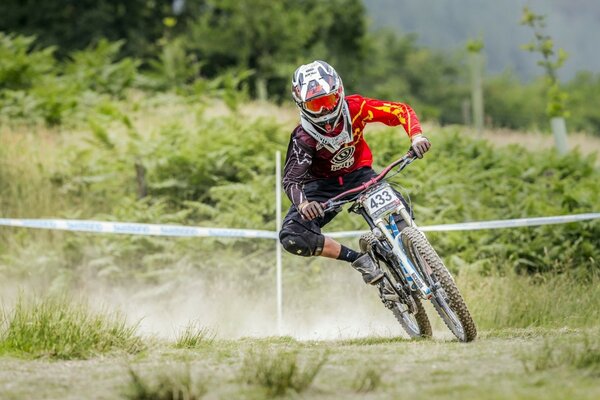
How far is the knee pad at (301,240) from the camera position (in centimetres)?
746

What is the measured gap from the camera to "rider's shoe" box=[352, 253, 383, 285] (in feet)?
23.3

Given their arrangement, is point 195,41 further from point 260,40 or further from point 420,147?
point 420,147

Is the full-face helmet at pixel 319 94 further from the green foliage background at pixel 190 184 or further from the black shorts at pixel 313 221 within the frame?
the green foliage background at pixel 190 184

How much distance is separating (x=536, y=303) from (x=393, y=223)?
91.3 inches

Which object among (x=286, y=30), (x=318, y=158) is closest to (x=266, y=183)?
(x=318, y=158)

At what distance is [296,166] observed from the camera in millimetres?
7336

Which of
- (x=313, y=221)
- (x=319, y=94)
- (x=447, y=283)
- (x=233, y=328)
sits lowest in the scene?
(x=233, y=328)

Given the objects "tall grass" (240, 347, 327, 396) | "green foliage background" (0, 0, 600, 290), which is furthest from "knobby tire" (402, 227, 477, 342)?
"green foliage background" (0, 0, 600, 290)

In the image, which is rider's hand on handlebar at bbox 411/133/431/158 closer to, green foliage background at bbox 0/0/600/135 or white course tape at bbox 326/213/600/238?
white course tape at bbox 326/213/600/238

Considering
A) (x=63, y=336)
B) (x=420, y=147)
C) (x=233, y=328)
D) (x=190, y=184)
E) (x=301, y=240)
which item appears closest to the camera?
(x=63, y=336)

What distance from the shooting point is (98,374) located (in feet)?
18.0

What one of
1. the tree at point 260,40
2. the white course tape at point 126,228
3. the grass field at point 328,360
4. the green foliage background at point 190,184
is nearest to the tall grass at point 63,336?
the grass field at point 328,360

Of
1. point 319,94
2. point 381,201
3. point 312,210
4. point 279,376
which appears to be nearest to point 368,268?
point 381,201

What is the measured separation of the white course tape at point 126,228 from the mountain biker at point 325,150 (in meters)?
2.73
